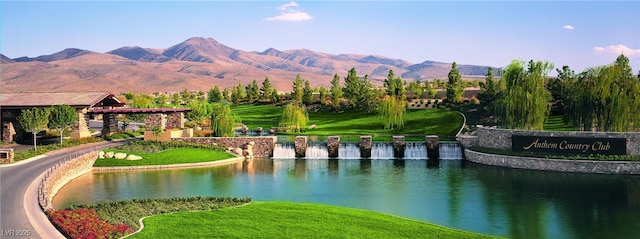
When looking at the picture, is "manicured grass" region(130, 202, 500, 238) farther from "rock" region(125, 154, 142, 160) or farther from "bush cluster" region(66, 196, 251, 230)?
"rock" region(125, 154, 142, 160)

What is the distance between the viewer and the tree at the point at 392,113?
6725 cm

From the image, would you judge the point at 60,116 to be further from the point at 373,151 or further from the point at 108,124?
the point at 373,151

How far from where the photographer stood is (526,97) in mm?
47062

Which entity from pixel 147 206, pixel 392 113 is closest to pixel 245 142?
pixel 392 113

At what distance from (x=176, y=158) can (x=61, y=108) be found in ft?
39.1

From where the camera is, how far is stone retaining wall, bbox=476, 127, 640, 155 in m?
41.2

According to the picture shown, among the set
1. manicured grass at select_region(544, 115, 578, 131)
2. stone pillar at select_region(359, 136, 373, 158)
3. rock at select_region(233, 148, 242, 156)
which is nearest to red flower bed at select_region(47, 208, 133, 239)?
rock at select_region(233, 148, 242, 156)

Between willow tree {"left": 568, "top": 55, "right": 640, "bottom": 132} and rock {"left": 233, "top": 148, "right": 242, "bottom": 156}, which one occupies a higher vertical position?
willow tree {"left": 568, "top": 55, "right": 640, "bottom": 132}

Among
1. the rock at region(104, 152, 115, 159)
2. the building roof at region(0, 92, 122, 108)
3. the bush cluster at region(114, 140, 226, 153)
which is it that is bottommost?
the rock at region(104, 152, 115, 159)

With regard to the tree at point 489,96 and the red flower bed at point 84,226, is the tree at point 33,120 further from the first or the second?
the tree at point 489,96

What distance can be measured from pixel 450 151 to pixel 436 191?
17089 millimetres

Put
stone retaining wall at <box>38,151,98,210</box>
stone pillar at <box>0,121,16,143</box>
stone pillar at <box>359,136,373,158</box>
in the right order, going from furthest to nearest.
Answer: stone pillar at <box>359,136,373,158</box> < stone pillar at <box>0,121,16,143</box> < stone retaining wall at <box>38,151,98,210</box>

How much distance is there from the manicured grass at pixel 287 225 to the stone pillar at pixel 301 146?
24.5 metres

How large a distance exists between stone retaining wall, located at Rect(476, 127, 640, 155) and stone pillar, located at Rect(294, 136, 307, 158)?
16002mm
